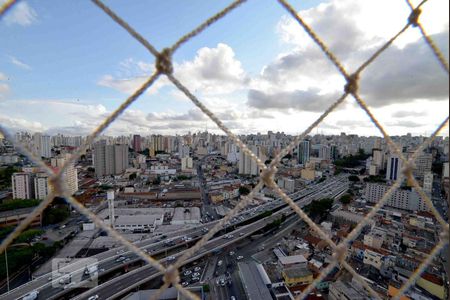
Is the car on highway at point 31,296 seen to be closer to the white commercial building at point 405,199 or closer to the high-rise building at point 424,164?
the white commercial building at point 405,199

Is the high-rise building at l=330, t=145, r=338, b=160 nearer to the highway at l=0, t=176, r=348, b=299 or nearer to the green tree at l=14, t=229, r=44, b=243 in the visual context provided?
the highway at l=0, t=176, r=348, b=299

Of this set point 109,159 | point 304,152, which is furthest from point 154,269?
point 304,152

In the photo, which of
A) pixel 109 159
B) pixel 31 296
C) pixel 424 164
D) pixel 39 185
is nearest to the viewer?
pixel 31 296

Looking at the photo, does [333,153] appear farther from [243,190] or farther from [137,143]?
[137,143]

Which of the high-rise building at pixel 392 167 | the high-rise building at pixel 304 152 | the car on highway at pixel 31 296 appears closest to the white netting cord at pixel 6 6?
the car on highway at pixel 31 296

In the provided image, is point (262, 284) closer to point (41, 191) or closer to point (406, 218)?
point (406, 218)

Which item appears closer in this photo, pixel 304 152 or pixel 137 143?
pixel 304 152

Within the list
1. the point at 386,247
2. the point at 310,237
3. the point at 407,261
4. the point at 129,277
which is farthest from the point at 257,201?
the point at 129,277
